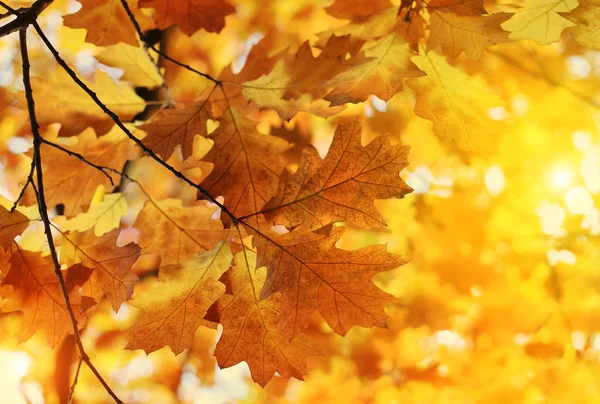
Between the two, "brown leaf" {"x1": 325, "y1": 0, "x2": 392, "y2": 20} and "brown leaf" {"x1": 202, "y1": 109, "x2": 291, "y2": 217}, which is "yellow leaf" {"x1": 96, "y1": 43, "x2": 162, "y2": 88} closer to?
"brown leaf" {"x1": 202, "y1": 109, "x2": 291, "y2": 217}

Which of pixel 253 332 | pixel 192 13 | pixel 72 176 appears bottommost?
pixel 253 332

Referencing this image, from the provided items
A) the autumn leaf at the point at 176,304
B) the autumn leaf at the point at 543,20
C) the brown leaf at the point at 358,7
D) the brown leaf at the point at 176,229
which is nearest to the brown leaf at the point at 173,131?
the brown leaf at the point at 176,229

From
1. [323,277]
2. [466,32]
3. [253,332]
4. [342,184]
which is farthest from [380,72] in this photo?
[253,332]

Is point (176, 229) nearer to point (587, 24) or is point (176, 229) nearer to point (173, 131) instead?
point (173, 131)

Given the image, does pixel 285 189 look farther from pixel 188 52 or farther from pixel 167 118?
pixel 188 52

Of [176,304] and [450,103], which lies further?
[450,103]

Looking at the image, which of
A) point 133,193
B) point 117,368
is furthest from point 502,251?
point 117,368

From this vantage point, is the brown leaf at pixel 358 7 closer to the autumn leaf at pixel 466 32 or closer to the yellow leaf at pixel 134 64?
the autumn leaf at pixel 466 32
